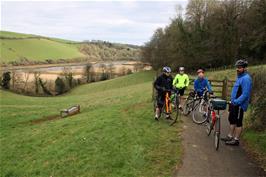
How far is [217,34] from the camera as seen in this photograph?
53.0 meters

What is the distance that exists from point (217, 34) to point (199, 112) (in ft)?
138

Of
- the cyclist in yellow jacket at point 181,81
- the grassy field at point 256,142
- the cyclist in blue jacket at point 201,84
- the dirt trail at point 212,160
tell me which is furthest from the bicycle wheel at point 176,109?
the grassy field at point 256,142

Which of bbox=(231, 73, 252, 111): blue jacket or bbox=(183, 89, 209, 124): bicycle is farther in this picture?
bbox=(183, 89, 209, 124): bicycle

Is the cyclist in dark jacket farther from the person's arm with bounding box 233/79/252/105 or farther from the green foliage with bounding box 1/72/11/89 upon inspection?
the green foliage with bounding box 1/72/11/89

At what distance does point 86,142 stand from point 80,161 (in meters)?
1.74

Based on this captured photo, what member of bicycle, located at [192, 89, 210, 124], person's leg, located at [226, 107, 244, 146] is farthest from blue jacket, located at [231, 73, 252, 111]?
bicycle, located at [192, 89, 210, 124]

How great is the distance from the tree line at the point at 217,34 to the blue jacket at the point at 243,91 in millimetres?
39992

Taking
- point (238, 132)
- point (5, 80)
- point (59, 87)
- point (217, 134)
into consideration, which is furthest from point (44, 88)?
point (238, 132)

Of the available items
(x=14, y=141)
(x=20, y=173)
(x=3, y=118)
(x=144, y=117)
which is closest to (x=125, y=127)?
(x=144, y=117)

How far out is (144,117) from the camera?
14922mm

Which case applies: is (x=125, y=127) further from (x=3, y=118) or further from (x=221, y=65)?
(x=221, y=65)

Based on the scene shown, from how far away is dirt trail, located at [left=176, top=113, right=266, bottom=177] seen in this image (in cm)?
836

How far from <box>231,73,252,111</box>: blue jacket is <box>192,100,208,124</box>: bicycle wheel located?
10.6ft

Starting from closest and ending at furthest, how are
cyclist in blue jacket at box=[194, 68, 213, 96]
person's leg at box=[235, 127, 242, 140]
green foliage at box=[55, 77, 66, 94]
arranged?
person's leg at box=[235, 127, 242, 140] < cyclist in blue jacket at box=[194, 68, 213, 96] < green foliage at box=[55, 77, 66, 94]
